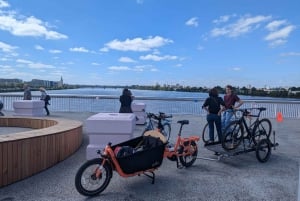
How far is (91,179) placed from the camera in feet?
14.1

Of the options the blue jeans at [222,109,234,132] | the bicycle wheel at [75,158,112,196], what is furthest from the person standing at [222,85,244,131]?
the bicycle wheel at [75,158,112,196]

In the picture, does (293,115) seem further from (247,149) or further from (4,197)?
(4,197)

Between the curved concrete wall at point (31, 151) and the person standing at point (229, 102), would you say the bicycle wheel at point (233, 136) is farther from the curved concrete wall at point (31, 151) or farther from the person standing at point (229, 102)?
the curved concrete wall at point (31, 151)

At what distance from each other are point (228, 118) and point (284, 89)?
14010mm

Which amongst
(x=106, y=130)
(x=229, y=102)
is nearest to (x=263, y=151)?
(x=229, y=102)

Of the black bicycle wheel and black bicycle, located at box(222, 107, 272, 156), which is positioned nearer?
the black bicycle wheel

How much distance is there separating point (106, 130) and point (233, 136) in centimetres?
265

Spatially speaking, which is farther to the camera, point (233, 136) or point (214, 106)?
point (214, 106)

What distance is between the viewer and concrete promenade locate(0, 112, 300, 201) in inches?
168

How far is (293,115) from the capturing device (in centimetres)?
1599

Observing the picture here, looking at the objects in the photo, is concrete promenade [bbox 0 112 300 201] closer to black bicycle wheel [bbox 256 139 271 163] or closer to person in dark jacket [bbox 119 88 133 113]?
black bicycle wheel [bbox 256 139 271 163]

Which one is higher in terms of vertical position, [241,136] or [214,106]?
[214,106]

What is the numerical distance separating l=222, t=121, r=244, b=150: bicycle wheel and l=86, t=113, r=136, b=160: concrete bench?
1999 mm

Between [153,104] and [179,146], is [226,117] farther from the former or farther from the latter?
[153,104]
